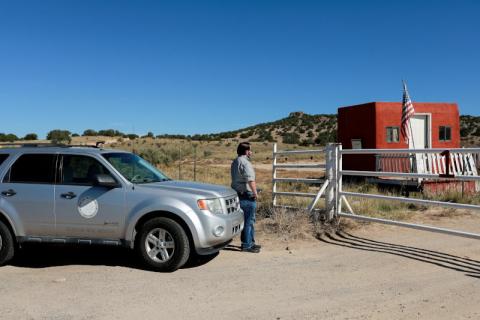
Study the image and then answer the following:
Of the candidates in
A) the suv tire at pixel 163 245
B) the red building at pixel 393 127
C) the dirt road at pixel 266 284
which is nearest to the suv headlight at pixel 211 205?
the suv tire at pixel 163 245

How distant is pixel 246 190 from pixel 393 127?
53.7ft

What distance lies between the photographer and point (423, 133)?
22828mm

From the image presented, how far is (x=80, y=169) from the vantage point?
726cm

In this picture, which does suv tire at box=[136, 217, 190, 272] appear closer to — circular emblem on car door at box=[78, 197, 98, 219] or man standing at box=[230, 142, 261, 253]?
circular emblem on car door at box=[78, 197, 98, 219]

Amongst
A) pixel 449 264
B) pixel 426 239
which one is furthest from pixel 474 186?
pixel 449 264

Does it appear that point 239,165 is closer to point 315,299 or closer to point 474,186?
point 315,299

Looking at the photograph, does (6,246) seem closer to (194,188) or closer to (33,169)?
(33,169)

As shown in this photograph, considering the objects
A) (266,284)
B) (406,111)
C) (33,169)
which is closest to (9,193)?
(33,169)

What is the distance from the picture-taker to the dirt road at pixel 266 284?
5.14 m

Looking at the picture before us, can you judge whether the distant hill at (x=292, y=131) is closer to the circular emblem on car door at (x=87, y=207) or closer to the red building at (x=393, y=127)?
the red building at (x=393, y=127)

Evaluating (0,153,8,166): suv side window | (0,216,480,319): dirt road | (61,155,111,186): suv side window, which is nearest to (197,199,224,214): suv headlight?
(0,216,480,319): dirt road

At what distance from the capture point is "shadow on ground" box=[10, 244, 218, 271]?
23.6ft

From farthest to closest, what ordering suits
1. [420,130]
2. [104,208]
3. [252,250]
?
1. [420,130]
2. [252,250]
3. [104,208]

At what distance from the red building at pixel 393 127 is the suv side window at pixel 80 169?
16.4 m
